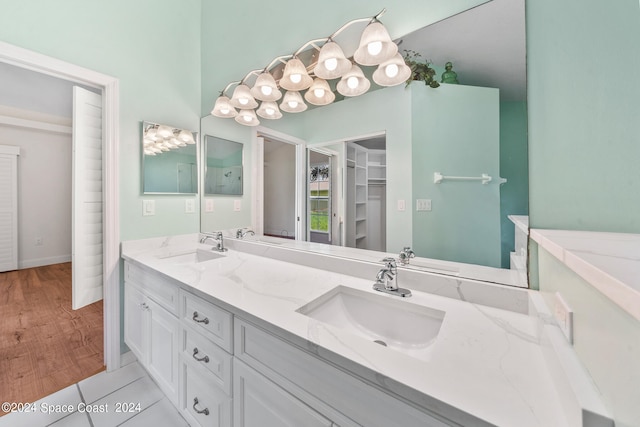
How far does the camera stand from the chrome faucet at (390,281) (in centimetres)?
93

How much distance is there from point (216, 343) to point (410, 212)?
95cm

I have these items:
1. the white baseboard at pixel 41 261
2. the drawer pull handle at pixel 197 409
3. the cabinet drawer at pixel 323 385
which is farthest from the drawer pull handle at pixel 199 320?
the white baseboard at pixel 41 261

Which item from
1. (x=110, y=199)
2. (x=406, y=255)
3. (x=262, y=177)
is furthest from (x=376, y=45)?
(x=110, y=199)

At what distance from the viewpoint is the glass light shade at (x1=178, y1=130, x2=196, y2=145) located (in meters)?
1.91

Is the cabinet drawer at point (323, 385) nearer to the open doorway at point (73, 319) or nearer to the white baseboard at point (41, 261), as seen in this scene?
the open doorway at point (73, 319)

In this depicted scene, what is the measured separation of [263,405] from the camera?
30.4 inches

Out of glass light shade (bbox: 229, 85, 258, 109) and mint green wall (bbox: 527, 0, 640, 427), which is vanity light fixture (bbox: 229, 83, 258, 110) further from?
mint green wall (bbox: 527, 0, 640, 427)

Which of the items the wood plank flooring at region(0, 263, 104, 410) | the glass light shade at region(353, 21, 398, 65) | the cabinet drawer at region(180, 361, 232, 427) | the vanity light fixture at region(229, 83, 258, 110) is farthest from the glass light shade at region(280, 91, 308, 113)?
the wood plank flooring at region(0, 263, 104, 410)

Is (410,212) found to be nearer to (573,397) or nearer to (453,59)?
(453,59)

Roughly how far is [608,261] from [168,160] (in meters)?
2.18

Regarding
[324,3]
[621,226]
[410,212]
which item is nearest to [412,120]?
[410,212]

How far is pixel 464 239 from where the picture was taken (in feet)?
3.23

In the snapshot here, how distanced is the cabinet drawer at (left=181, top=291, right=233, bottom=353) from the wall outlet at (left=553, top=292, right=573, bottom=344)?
907 millimetres

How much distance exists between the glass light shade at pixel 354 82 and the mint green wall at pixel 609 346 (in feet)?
3.52
